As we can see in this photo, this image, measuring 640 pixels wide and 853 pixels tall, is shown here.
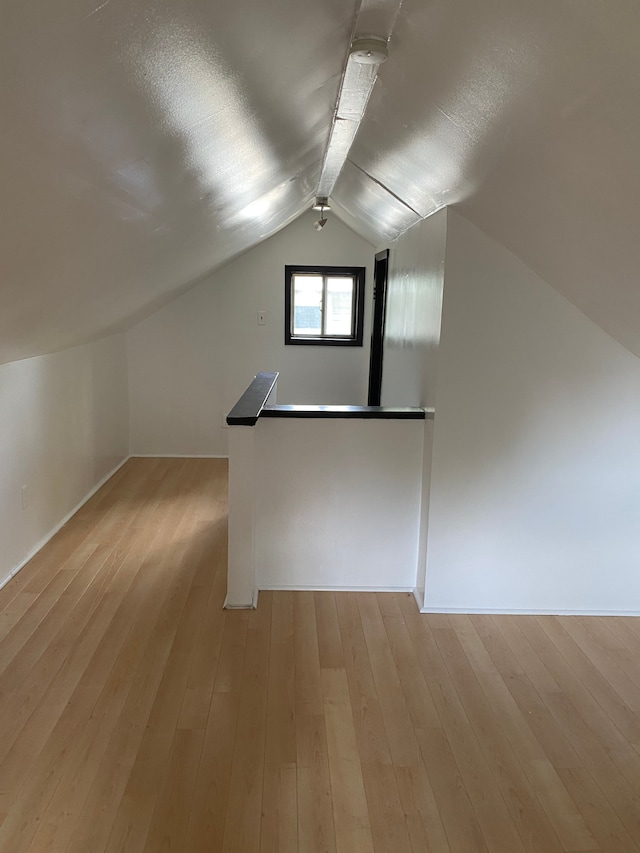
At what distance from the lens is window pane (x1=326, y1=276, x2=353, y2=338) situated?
17.4ft

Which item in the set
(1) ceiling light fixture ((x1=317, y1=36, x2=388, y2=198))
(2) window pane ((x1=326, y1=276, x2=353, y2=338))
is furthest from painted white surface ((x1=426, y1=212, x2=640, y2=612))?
(2) window pane ((x1=326, y1=276, x2=353, y2=338))

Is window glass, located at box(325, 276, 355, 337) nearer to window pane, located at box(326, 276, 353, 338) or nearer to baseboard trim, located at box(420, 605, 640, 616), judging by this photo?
window pane, located at box(326, 276, 353, 338)

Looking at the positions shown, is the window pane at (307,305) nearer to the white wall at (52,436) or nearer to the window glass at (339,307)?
the window glass at (339,307)

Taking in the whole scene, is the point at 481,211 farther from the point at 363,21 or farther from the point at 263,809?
the point at 263,809

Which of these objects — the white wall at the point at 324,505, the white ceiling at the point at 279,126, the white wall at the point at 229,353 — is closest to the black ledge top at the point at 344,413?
the white wall at the point at 324,505

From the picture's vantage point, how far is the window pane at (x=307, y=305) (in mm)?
5281

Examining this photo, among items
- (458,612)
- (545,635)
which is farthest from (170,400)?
(545,635)

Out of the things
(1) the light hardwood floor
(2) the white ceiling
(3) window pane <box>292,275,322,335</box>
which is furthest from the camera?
(3) window pane <box>292,275,322,335</box>

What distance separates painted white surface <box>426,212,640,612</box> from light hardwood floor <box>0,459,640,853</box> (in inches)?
Result: 8.0

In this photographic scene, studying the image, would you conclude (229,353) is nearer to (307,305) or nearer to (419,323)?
(307,305)

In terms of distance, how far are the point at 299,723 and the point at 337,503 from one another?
1.08 m

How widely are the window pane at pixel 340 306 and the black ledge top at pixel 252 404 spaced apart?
1843mm

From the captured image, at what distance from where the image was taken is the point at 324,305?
5340 mm

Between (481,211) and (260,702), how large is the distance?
6.70 feet
